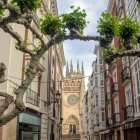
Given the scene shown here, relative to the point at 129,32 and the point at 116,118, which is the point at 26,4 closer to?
the point at 129,32

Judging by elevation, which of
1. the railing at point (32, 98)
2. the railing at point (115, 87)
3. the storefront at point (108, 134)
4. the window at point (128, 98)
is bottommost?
the storefront at point (108, 134)

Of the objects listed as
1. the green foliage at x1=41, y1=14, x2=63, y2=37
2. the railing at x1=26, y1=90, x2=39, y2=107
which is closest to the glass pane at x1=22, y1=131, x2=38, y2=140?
the railing at x1=26, y1=90, x2=39, y2=107

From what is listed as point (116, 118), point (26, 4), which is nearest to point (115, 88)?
point (116, 118)

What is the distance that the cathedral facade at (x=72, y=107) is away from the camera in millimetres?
77875

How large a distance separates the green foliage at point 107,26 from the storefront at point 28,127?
7.63m

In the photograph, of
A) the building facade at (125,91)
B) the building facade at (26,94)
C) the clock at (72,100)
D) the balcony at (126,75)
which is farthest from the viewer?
the clock at (72,100)

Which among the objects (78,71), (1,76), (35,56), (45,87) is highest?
(78,71)

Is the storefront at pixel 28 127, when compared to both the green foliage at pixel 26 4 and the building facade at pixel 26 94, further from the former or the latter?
the green foliage at pixel 26 4

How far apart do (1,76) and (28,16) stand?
266 centimetres

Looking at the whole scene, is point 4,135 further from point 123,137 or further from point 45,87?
point 123,137

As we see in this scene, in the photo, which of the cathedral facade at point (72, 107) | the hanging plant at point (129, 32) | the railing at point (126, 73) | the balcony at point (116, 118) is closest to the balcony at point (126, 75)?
the railing at point (126, 73)

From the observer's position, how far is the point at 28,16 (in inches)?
404

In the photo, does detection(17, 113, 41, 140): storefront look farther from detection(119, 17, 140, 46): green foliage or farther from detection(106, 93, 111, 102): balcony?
detection(106, 93, 111, 102): balcony

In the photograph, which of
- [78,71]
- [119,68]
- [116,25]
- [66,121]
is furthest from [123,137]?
[78,71]
